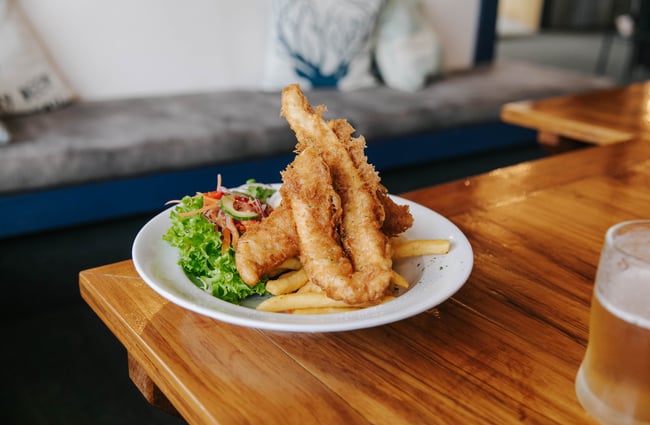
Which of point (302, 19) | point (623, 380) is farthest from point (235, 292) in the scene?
point (302, 19)

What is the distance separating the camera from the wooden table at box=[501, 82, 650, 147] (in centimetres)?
192

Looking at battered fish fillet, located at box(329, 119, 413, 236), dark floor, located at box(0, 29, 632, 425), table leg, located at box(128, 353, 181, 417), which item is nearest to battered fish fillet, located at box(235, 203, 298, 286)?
battered fish fillet, located at box(329, 119, 413, 236)

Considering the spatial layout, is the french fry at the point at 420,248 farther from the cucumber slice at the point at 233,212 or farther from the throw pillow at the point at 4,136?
the throw pillow at the point at 4,136

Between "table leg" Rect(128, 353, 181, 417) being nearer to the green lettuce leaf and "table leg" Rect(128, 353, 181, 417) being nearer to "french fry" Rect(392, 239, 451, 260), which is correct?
the green lettuce leaf

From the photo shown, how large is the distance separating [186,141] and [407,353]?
6.27 feet

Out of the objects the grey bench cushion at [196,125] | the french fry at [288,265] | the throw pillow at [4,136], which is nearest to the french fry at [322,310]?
the french fry at [288,265]

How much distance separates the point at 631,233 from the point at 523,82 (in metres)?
3.32

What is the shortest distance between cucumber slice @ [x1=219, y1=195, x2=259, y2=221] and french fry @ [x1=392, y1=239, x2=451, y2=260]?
0.73 feet

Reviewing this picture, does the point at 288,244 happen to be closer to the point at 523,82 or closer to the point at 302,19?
the point at 302,19

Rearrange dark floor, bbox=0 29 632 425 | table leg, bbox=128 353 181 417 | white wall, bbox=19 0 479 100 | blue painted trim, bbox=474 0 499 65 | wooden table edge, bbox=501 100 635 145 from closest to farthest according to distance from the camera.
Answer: table leg, bbox=128 353 181 417 → dark floor, bbox=0 29 632 425 → wooden table edge, bbox=501 100 635 145 → white wall, bbox=19 0 479 100 → blue painted trim, bbox=474 0 499 65

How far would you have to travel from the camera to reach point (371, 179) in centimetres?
86

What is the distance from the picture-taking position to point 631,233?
0.59 metres

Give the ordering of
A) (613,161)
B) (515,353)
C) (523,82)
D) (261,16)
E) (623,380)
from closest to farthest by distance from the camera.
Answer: (623,380) < (515,353) < (613,161) < (261,16) < (523,82)

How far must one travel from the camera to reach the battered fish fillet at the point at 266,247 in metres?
0.80
